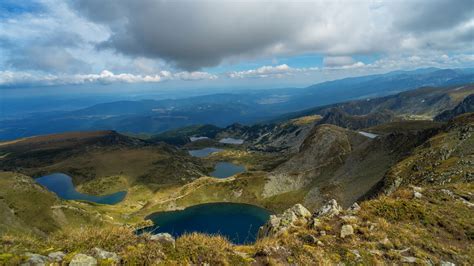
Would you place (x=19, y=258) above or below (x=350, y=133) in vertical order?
above

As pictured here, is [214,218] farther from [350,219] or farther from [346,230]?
[346,230]

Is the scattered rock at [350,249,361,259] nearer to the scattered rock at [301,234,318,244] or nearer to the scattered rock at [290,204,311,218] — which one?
the scattered rock at [301,234,318,244]

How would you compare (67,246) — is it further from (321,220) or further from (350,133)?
(350,133)

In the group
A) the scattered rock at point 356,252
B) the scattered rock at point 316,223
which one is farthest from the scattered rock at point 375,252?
the scattered rock at point 316,223

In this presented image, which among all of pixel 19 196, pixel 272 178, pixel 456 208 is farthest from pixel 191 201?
pixel 456 208

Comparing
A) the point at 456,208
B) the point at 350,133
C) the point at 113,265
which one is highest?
the point at 113,265

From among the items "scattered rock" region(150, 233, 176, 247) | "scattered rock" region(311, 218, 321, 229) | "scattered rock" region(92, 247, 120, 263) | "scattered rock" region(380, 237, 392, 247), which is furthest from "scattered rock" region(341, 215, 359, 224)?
"scattered rock" region(92, 247, 120, 263)
